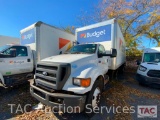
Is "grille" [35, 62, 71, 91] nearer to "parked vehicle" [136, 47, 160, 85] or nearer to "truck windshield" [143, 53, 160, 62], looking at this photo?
"parked vehicle" [136, 47, 160, 85]

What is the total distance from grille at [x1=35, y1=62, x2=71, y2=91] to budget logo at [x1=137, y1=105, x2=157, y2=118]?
245 cm

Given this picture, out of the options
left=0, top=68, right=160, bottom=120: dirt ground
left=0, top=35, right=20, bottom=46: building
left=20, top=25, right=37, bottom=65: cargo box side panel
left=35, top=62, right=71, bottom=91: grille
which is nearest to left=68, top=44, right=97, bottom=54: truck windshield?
left=35, top=62, right=71, bottom=91: grille

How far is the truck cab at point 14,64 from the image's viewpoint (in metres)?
4.64

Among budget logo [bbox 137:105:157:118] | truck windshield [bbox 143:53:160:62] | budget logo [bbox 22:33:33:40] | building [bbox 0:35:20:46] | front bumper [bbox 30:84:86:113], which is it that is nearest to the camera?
front bumper [bbox 30:84:86:113]

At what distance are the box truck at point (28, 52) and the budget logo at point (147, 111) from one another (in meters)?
4.45

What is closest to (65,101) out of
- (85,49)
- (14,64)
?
(85,49)

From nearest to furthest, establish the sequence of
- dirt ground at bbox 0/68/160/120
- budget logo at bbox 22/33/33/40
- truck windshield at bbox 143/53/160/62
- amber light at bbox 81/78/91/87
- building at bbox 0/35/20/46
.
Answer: amber light at bbox 81/78/91/87
dirt ground at bbox 0/68/160/120
budget logo at bbox 22/33/33/40
truck windshield at bbox 143/53/160/62
building at bbox 0/35/20/46

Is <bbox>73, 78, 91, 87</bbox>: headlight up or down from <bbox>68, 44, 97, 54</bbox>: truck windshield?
down

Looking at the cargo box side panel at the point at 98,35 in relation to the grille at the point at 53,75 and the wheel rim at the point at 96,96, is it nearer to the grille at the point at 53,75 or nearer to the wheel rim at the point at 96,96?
the wheel rim at the point at 96,96

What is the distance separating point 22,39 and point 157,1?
15828mm

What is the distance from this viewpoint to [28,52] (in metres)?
5.54

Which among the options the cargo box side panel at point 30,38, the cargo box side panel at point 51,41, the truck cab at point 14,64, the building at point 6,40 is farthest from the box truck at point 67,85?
the building at point 6,40

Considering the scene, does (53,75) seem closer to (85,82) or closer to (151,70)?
(85,82)

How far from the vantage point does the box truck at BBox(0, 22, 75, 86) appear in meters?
4.75
